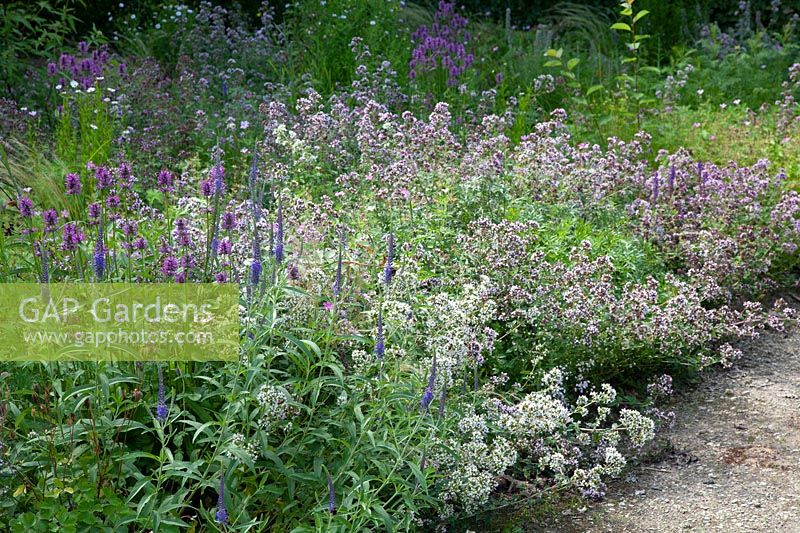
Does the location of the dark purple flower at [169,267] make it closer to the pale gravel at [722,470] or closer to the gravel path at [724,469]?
the pale gravel at [722,470]

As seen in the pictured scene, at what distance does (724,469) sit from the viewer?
4129mm

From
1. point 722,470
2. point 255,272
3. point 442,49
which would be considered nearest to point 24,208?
point 255,272

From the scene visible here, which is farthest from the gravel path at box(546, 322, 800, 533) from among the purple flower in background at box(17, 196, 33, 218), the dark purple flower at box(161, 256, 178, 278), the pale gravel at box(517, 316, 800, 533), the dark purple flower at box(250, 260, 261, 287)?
the purple flower in background at box(17, 196, 33, 218)

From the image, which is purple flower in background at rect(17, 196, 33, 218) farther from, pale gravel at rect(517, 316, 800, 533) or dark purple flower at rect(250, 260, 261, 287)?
pale gravel at rect(517, 316, 800, 533)

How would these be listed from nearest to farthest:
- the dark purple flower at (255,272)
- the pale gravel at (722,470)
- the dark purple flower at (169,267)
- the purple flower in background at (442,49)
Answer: the dark purple flower at (255,272), the dark purple flower at (169,267), the pale gravel at (722,470), the purple flower in background at (442,49)

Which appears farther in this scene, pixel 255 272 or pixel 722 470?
pixel 722 470

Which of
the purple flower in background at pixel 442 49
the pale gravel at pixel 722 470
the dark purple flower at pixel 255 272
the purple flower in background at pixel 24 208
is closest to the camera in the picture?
the dark purple flower at pixel 255 272

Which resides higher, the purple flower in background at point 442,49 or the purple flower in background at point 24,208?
the purple flower in background at point 442,49

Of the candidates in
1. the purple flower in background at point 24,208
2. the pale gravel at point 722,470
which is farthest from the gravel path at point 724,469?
the purple flower in background at point 24,208

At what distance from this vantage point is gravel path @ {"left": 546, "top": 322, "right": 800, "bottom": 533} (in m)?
3.74

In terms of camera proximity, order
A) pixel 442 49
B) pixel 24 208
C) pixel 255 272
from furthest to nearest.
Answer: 1. pixel 442 49
2. pixel 24 208
3. pixel 255 272

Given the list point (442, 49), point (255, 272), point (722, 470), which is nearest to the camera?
point (255, 272)

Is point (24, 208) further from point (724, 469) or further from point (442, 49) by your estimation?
point (442, 49)

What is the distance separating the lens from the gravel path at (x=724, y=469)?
3742mm
